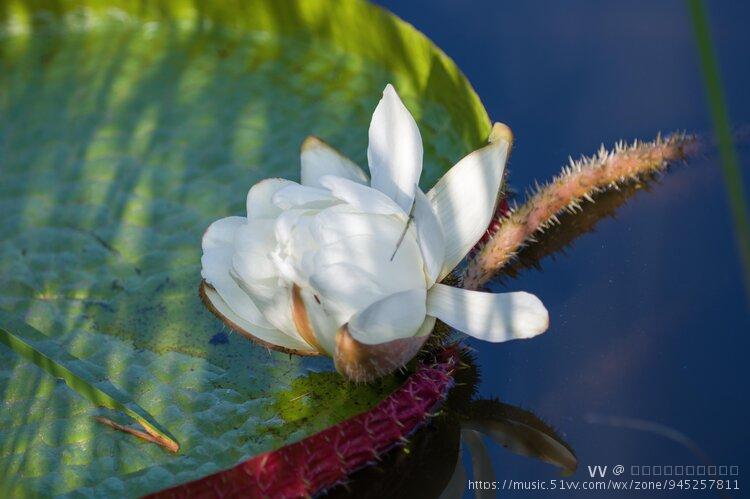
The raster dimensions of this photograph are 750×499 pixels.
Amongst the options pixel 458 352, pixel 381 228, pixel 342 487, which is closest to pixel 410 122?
pixel 381 228

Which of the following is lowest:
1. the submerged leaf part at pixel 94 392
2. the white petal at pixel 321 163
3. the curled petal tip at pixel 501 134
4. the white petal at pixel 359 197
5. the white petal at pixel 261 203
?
the submerged leaf part at pixel 94 392

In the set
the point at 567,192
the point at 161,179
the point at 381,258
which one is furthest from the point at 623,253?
the point at 161,179

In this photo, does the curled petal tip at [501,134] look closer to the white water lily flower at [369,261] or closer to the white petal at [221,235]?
the white water lily flower at [369,261]

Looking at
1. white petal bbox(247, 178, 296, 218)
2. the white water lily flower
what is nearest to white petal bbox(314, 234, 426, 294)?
the white water lily flower

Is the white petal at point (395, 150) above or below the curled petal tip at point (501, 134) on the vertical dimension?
below

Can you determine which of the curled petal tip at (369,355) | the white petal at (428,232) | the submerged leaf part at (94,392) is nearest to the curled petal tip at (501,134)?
the white petal at (428,232)

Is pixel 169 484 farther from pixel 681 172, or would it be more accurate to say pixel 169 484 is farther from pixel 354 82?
pixel 681 172

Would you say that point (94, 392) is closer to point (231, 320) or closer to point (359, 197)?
point (231, 320)

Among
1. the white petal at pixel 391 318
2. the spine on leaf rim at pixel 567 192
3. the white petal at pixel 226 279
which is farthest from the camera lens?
the spine on leaf rim at pixel 567 192
